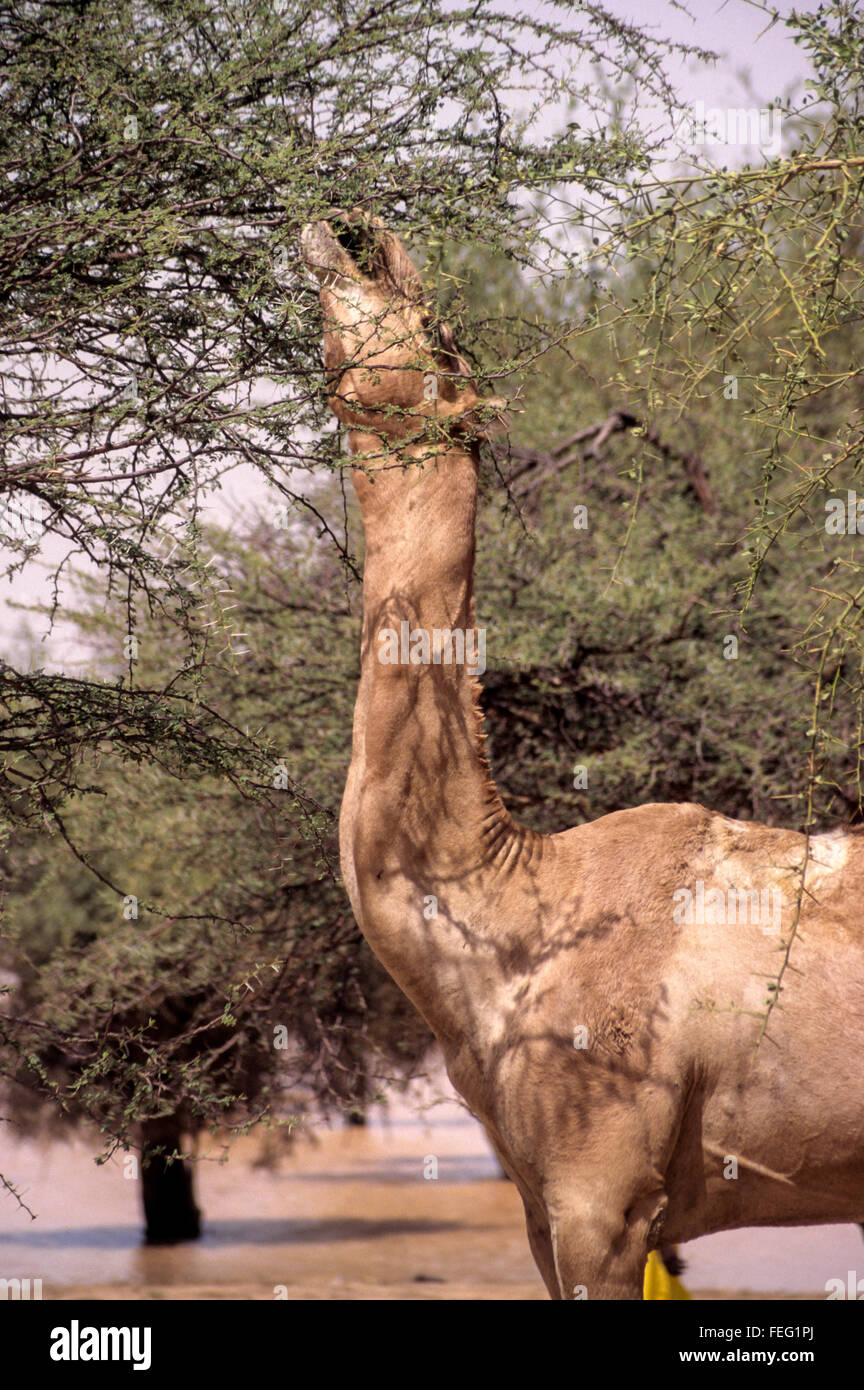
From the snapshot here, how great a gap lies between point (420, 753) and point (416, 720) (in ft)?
0.38

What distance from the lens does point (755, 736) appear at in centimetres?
941

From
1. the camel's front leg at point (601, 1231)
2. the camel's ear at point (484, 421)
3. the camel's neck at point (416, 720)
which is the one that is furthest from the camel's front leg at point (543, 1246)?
the camel's ear at point (484, 421)

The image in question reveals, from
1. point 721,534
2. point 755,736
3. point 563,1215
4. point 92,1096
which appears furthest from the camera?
point 721,534

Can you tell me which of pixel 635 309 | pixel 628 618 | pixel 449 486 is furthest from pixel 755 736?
pixel 635 309

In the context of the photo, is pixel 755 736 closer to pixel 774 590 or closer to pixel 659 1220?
pixel 774 590

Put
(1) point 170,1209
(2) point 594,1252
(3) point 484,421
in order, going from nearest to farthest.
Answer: (2) point 594,1252
(3) point 484,421
(1) point 170,1209

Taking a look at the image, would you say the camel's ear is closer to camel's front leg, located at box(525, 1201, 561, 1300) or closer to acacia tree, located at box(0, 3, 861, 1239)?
acacia tree, located at box(0, 3, 861, 1239)

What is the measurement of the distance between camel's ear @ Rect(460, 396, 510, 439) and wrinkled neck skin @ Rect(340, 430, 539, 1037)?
0.10 metres

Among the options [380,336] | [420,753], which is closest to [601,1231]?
[420,753]

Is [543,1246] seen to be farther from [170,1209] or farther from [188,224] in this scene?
[170,1209]

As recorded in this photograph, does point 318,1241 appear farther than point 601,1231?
Yes

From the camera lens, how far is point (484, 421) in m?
5.18

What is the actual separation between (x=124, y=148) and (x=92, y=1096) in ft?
11.7

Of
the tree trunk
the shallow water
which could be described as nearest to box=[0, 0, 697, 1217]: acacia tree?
the shallow water
